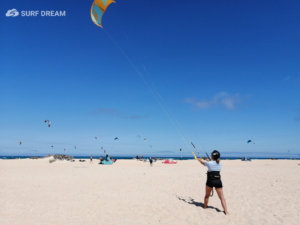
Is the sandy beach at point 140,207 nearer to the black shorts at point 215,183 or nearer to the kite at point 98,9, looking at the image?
the black shorts at point 215,183

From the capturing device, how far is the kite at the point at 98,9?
11.2 metres

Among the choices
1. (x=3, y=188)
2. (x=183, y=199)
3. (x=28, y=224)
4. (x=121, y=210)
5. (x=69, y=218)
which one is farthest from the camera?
(x=3, y=188)

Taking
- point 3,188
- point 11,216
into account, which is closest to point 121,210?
point 11,216

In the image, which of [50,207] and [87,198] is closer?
[50,207]

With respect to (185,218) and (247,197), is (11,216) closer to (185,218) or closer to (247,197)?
(185,218)

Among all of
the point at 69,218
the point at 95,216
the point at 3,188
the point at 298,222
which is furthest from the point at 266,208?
the point at 3,188

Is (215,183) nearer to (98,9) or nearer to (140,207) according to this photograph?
(140,207)

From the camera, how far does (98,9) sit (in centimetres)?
1173

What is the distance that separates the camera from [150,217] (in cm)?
654

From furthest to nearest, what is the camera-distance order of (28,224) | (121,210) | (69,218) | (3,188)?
1. (3,188)
2. (121,210)
3. (69,218)
4. (28,224)

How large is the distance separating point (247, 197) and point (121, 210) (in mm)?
6201

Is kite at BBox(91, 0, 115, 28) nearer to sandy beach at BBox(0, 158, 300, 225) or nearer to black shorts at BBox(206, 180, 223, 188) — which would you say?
sandy beach at BBox(0, 158, 300, 225)

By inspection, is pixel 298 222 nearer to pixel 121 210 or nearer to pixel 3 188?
pixel 121 210

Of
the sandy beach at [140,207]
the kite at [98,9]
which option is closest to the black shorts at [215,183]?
the sandy beach at [140,207]
